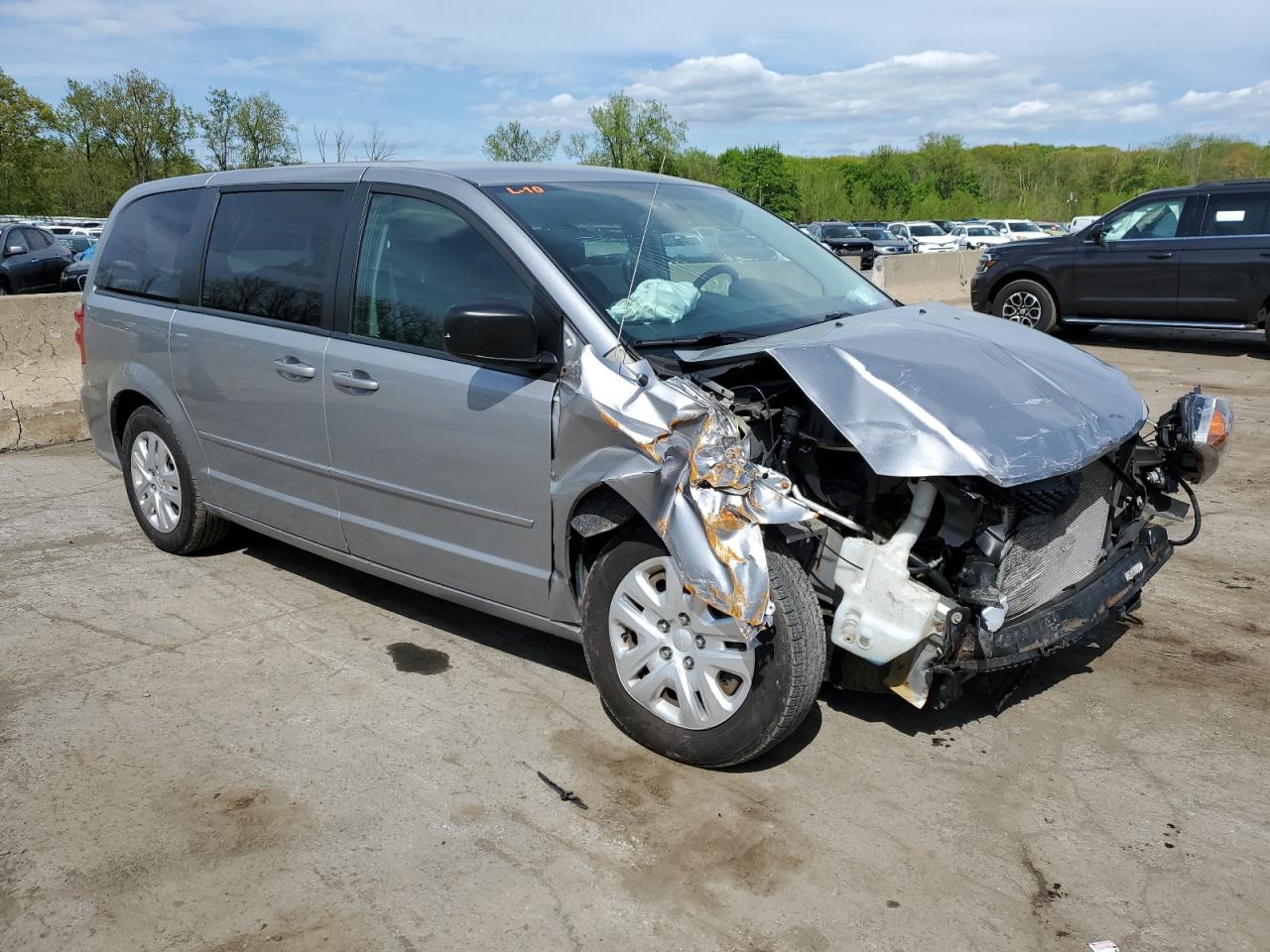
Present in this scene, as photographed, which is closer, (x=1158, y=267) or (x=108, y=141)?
(x=1158, y=267)

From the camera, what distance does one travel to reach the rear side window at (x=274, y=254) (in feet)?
14.8

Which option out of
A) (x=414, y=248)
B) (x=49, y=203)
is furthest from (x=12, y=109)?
(x=414, y=248)

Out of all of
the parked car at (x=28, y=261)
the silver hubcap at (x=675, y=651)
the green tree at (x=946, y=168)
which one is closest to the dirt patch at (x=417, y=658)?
the silver hubcap at (x=675, y=651)

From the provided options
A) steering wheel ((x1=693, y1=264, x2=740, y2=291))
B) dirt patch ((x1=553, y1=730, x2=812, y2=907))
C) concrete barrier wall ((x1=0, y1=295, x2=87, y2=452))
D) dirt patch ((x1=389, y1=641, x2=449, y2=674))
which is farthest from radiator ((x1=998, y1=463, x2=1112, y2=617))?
concrete barrier wall ((x1=0, y1=295, x2=87, y2=452))

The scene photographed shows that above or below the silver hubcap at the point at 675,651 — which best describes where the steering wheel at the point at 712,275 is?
above

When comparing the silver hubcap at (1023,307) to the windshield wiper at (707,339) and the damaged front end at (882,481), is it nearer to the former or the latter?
the damaged front end at (882,481)

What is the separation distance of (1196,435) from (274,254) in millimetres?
3834

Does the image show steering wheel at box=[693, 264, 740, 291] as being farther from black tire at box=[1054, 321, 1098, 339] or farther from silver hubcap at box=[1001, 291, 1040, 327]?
black tire at box=[1054, 321, 1098, 339]

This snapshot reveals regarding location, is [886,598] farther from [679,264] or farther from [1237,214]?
[1237,214]

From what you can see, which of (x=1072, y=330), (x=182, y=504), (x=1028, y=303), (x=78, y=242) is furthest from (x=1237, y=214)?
(x=78, y=242)

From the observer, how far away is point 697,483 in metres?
3.22

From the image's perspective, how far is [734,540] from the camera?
10.4 ft

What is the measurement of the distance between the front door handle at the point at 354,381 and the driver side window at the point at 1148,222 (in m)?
10.7

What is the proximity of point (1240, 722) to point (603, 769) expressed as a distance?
2.27 metres
